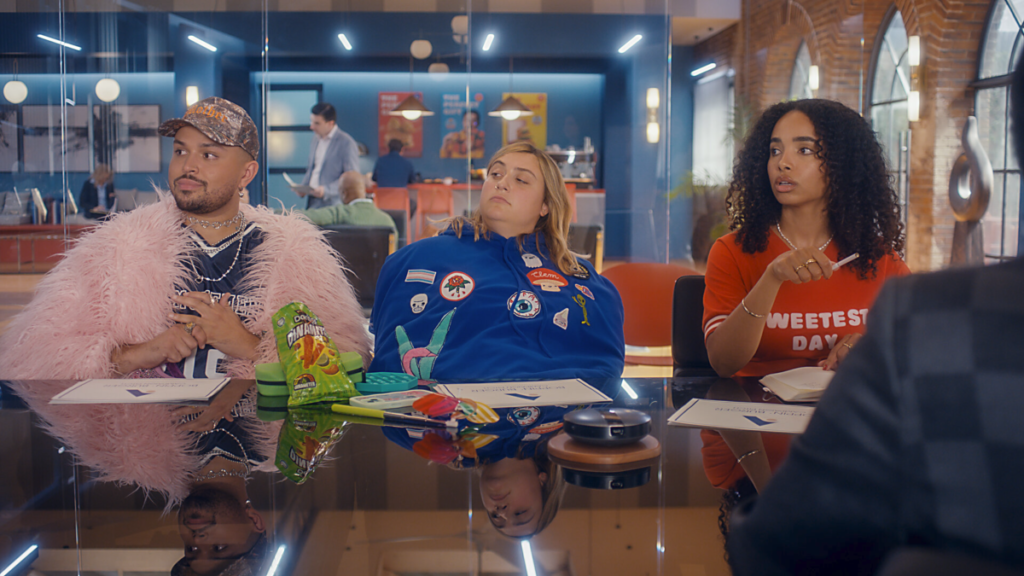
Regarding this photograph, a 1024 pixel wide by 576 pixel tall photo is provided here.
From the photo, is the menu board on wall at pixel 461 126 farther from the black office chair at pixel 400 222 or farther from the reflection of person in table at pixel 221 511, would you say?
the reflection of person in table at pixel 221 511

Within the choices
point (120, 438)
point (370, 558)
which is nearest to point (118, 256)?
point (120, 438)

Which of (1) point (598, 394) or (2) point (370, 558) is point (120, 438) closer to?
(2) point (370, 558)

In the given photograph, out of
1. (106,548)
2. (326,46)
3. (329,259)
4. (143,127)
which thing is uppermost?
(326,46)

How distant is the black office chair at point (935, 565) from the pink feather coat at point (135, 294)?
1374mm

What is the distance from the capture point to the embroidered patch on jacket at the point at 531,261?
6.70ft

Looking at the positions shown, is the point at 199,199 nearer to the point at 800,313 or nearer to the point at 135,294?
→ the point at 135,294

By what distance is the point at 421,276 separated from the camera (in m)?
1.96

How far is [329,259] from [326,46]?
4.69 meters

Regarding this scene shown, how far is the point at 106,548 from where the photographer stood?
27.4 inches

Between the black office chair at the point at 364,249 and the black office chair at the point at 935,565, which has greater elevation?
the black office chair at the point at 364,249

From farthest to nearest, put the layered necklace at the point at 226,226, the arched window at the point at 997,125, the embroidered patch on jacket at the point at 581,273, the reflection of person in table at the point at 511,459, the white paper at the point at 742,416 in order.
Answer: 1. the arched window at the point at 997,125
2. the embroidered patch on jacket at the point at 581,273
3. the layered necklace at the point at 226,226
4. the white paper at the point at 742,416
5. the reflection of person in table at the point at 511,459

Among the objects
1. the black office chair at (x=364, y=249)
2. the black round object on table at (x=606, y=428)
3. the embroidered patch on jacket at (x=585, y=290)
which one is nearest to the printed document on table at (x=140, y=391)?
the black round object on table at (x=606, y=428)

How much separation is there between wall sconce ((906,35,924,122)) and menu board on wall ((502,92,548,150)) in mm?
3084

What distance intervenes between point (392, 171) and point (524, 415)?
5.74 metres
